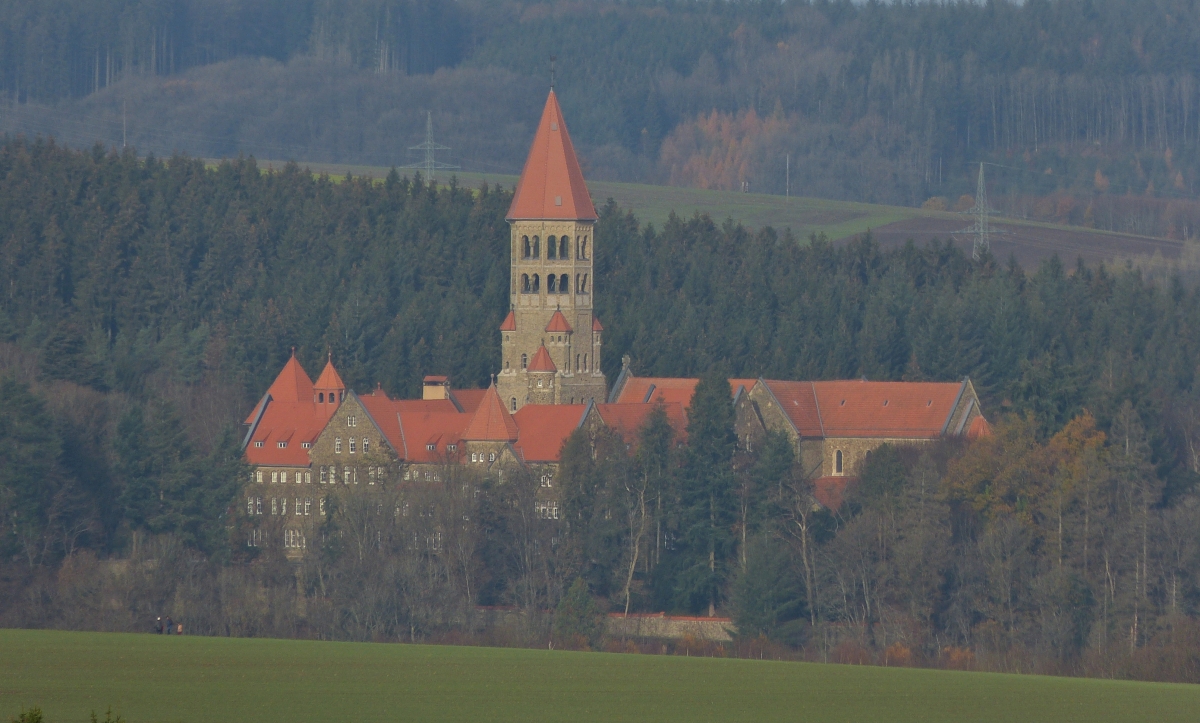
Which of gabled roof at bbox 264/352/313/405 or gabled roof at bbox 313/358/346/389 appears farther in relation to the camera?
gabled roof at bbox 264/352/313/405

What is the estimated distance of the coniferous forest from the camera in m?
76.1

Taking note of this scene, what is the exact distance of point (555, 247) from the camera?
9156 centimetres

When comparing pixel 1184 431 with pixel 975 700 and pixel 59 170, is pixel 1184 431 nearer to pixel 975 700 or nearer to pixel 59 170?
pixel 975 700

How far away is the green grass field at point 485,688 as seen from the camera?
157 ft

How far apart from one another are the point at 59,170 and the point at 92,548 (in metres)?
47.4

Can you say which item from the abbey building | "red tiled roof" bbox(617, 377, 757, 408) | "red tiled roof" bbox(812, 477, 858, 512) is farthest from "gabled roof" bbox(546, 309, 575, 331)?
"red tiled roof" bbox(812, 477, 858, 512)

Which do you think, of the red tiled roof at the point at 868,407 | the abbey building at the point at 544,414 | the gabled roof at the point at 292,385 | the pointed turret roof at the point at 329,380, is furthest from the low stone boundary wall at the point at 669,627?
the gabled roof at the point at 292,385

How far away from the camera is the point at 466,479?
8456cm

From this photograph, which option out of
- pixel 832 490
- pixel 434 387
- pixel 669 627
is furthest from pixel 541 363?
pixel 669 627

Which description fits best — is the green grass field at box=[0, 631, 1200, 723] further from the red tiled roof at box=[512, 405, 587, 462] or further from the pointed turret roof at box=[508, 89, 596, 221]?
the pointed turret roof at box=[508, 89, 596, 221]

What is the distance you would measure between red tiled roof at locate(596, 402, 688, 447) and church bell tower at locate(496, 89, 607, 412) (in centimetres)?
246

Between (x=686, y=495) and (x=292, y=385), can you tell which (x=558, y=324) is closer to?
(x=686, y=495)

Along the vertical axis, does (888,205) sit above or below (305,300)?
above

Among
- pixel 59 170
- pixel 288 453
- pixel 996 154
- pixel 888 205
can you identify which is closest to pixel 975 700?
pixel 288 453
